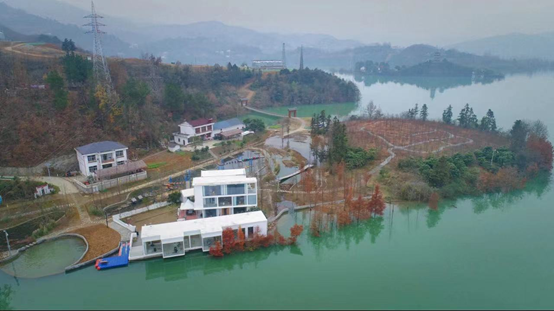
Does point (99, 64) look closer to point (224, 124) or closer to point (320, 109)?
point (224, 124)

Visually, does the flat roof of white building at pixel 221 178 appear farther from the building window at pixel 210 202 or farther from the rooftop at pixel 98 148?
the rooftop at pixel 98 148

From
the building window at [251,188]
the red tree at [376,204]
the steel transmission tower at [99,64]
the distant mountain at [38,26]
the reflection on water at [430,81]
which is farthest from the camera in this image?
the reflection on water at [430,81]

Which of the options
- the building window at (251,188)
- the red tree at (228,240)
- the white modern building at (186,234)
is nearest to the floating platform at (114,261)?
the white modern building at (186,234)

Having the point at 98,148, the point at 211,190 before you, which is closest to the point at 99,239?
the point at 211,190

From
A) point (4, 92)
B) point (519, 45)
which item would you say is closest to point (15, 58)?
point (4, 92)

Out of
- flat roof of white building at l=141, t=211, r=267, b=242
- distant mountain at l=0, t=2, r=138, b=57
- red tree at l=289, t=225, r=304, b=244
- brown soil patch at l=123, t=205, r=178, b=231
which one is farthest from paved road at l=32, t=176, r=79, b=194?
distant mountain at l=0, t=2, r=138, b=57

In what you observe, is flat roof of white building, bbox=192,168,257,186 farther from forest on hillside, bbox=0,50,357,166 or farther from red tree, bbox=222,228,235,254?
forest on hillside, bbox=0,50,357,166

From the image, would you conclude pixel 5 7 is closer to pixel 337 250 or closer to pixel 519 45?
pixel 337 250
